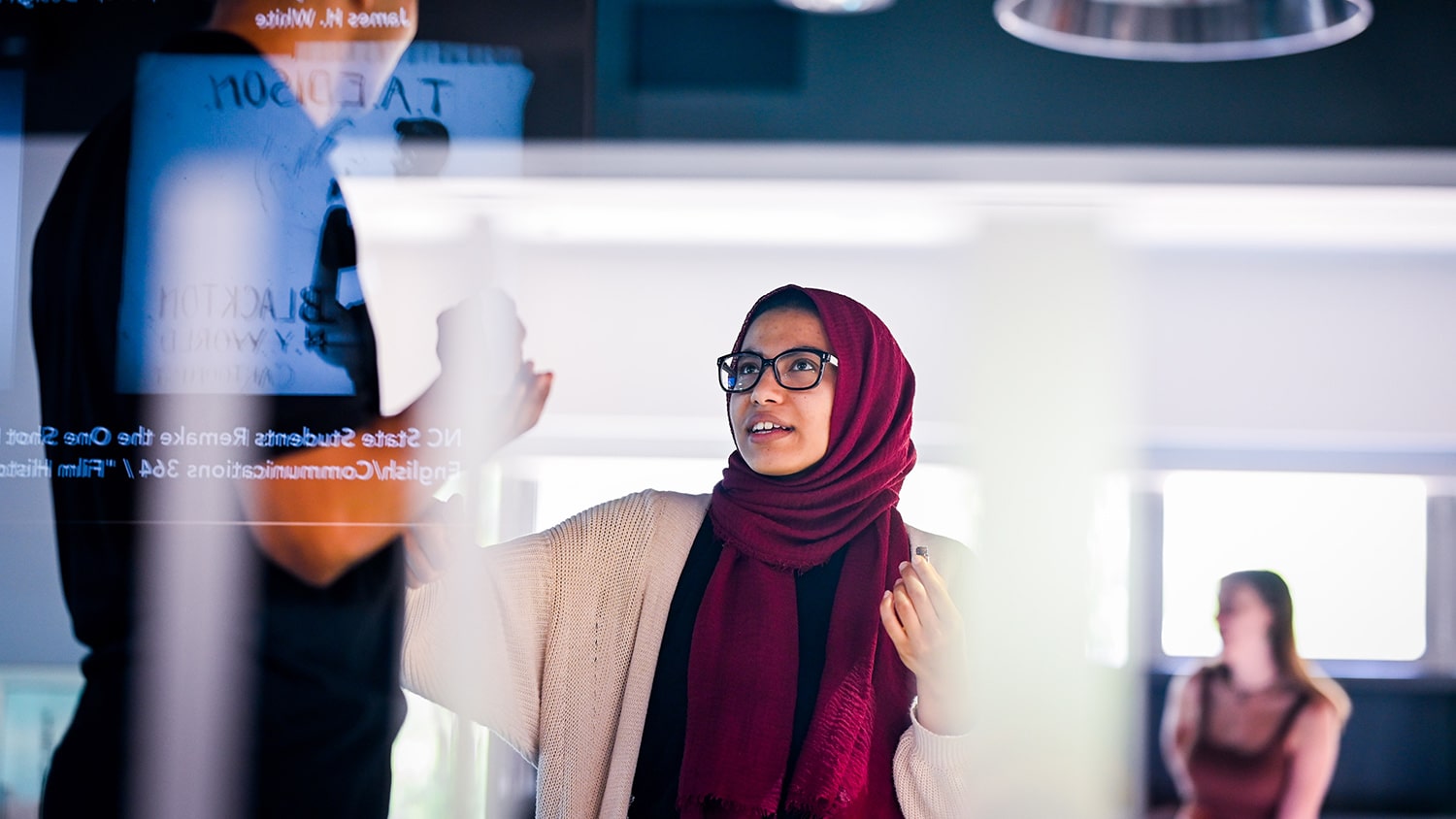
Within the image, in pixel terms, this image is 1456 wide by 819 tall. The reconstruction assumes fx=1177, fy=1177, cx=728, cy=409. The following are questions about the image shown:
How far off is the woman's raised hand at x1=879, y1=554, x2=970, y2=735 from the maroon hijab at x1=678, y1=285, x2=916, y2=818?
20 mm

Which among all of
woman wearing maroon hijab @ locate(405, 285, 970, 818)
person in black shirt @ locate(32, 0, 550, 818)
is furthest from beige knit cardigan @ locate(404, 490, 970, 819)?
person in black shirt @ locate(32, 0, 550, 818)

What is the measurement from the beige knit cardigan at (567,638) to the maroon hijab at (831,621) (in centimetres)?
8

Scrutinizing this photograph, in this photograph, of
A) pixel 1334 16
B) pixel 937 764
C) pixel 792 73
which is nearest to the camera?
pixel 1334 16

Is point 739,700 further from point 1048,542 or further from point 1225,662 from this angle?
point 1225,662

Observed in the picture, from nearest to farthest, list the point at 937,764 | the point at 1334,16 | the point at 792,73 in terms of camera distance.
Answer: the point at 1334,16, the point at 937,764, the point at 792,73

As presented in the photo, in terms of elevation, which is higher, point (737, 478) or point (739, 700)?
point (737, 478)

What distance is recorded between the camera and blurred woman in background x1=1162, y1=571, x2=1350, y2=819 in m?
1.92

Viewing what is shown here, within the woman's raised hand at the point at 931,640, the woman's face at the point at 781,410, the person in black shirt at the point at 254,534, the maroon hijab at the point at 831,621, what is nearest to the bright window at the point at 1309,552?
the woman's raised hand at the point at 931,640

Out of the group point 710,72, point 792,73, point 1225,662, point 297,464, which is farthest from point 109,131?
point 1225,662

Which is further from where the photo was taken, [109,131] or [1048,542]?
[109,131]

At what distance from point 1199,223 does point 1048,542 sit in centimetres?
59

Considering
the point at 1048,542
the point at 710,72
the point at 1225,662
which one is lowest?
the point at 1225,662

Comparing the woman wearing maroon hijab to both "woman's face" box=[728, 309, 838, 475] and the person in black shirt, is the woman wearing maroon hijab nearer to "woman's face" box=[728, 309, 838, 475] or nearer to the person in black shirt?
"woman's face" box=[728, 309, 838, 475]

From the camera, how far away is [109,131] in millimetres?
2088
